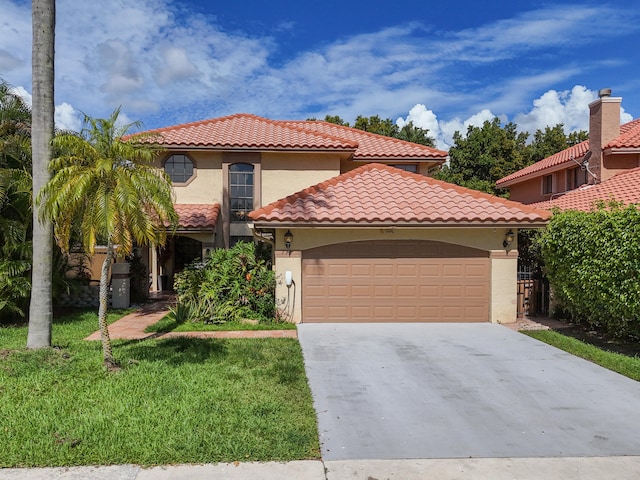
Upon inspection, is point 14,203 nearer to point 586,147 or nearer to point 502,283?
point 502,283

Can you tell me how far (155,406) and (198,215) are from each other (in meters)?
9.63

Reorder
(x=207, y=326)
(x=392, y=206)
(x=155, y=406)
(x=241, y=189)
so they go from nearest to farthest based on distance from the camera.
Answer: (x=155, y=406) < (x=207, y=326) < (x=392, y=206) < (x=241, y=189)

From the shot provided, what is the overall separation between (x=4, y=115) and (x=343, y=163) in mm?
11505

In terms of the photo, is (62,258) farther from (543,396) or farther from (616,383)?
(616,383)

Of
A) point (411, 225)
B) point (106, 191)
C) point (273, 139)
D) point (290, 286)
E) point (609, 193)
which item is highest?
point (273, 139)

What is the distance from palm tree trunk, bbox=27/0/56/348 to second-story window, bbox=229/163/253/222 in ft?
26.2

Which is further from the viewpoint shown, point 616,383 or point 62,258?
point 62,258

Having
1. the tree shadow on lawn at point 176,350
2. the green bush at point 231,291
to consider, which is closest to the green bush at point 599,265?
the green bush at point 231,291

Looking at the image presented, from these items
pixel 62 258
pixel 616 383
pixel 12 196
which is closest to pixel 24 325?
pixel 62 258

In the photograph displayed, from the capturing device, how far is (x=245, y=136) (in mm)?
16578

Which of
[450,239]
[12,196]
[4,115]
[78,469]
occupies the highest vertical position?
[4,115]

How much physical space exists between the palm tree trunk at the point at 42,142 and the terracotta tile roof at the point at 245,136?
574cm

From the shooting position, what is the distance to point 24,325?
11398 millimetres

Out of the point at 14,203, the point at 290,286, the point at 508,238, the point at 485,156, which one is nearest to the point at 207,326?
the point at 290,286
